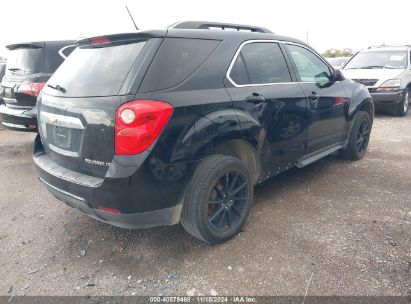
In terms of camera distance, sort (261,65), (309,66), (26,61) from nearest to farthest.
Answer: (261,65), (309,66), (26,61)

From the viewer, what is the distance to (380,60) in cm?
894

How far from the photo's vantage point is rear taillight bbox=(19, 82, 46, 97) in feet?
16.5

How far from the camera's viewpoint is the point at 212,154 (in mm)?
2762

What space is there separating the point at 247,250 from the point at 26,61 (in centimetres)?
464

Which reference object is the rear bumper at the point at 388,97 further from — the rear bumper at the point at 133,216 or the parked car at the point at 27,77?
the rear bumper at the point at 133,216

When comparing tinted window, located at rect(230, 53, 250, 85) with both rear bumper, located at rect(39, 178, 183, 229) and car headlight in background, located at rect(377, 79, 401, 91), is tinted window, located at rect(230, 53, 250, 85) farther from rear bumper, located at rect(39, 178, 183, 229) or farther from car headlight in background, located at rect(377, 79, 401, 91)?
car headlight in background, located at rect(377, 79, 401, 91)

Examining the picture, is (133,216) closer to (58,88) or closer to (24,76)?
(58,88)

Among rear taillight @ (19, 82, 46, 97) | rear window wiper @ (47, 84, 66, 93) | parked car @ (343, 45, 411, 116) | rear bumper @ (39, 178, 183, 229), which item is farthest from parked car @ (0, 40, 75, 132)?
parked car @ (343, 45, 411, 116)

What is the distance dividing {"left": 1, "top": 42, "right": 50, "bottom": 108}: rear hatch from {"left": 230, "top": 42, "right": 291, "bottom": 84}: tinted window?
3.47m

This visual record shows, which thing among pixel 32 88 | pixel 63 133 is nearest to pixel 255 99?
pixel 63 133

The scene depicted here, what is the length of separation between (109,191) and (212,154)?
89 centimetres

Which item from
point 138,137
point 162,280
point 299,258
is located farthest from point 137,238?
point 299,258

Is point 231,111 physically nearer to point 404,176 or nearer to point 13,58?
point 404,176

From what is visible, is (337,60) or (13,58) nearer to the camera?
(13,58)
